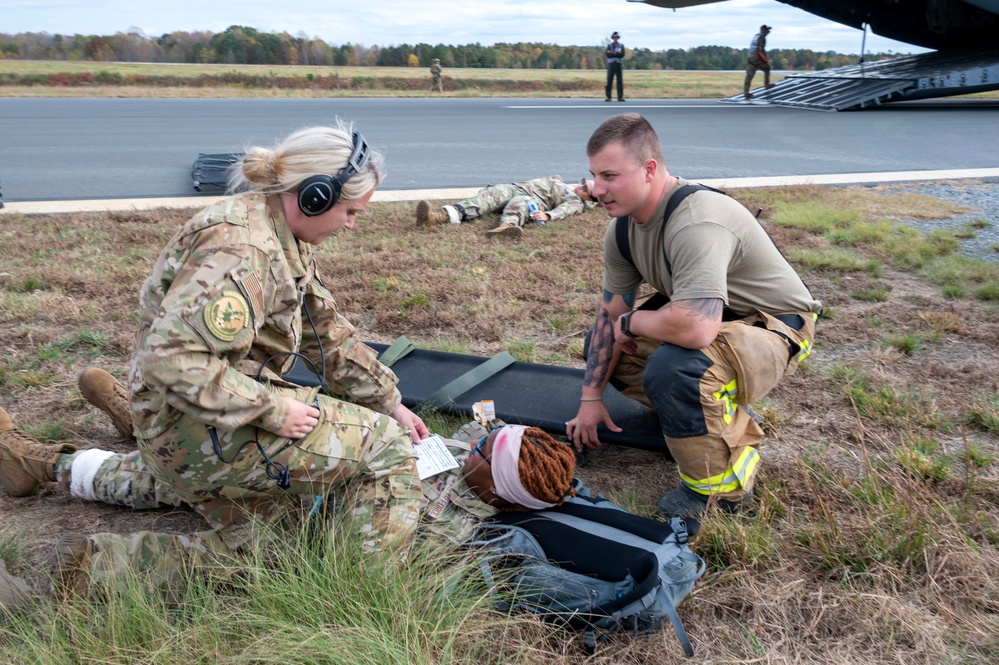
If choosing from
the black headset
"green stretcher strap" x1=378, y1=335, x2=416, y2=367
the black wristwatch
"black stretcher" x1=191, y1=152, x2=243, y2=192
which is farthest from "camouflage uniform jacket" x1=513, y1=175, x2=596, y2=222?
the black headset

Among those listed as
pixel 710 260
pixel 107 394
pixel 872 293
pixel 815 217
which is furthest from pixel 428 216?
pixel 710 260

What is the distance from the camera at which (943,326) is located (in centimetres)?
498

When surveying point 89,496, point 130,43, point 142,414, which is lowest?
point 89,496

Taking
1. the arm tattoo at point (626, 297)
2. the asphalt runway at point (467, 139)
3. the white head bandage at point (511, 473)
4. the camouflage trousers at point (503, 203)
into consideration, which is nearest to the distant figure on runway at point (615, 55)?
the asphalt runway at point (467, 139)

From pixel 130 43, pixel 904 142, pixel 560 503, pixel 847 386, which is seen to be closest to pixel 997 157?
pixel 904 142

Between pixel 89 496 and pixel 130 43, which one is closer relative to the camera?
pixel 89 496

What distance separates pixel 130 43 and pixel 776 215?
173 ft

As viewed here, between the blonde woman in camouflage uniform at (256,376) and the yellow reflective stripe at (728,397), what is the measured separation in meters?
1.22

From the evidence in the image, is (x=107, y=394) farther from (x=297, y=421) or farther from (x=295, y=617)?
(x=295, y=617)

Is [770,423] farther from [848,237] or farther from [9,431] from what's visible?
[848,237]

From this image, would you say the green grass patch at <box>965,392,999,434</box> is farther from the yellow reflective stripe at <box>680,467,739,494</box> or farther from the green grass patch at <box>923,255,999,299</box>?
the green grass patch at <box>923,255,999,299</box>

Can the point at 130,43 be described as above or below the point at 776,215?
above

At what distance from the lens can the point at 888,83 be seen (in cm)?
1952

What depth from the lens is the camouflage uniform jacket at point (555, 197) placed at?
820 cm
